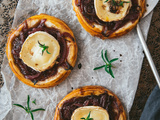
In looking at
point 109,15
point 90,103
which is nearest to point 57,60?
point 90,103

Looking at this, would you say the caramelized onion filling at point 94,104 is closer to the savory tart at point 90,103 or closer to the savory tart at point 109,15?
the savory tart at point 90,103

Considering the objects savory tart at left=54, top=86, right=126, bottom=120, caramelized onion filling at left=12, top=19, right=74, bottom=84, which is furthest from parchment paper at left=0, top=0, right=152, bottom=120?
caramelized onion filling at left=12, top=19, right=74, bottom=84

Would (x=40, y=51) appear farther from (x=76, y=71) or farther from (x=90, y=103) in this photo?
→ (x=90, y=103)

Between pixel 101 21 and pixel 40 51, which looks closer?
pixel 40 51

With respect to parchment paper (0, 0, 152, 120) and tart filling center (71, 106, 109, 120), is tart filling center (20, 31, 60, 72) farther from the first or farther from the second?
tart filling center (71, 106, 109, 120)

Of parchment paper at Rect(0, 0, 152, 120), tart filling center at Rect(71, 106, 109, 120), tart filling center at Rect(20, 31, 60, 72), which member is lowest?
tart filling center at Rect(71, 106, 109, 120)
